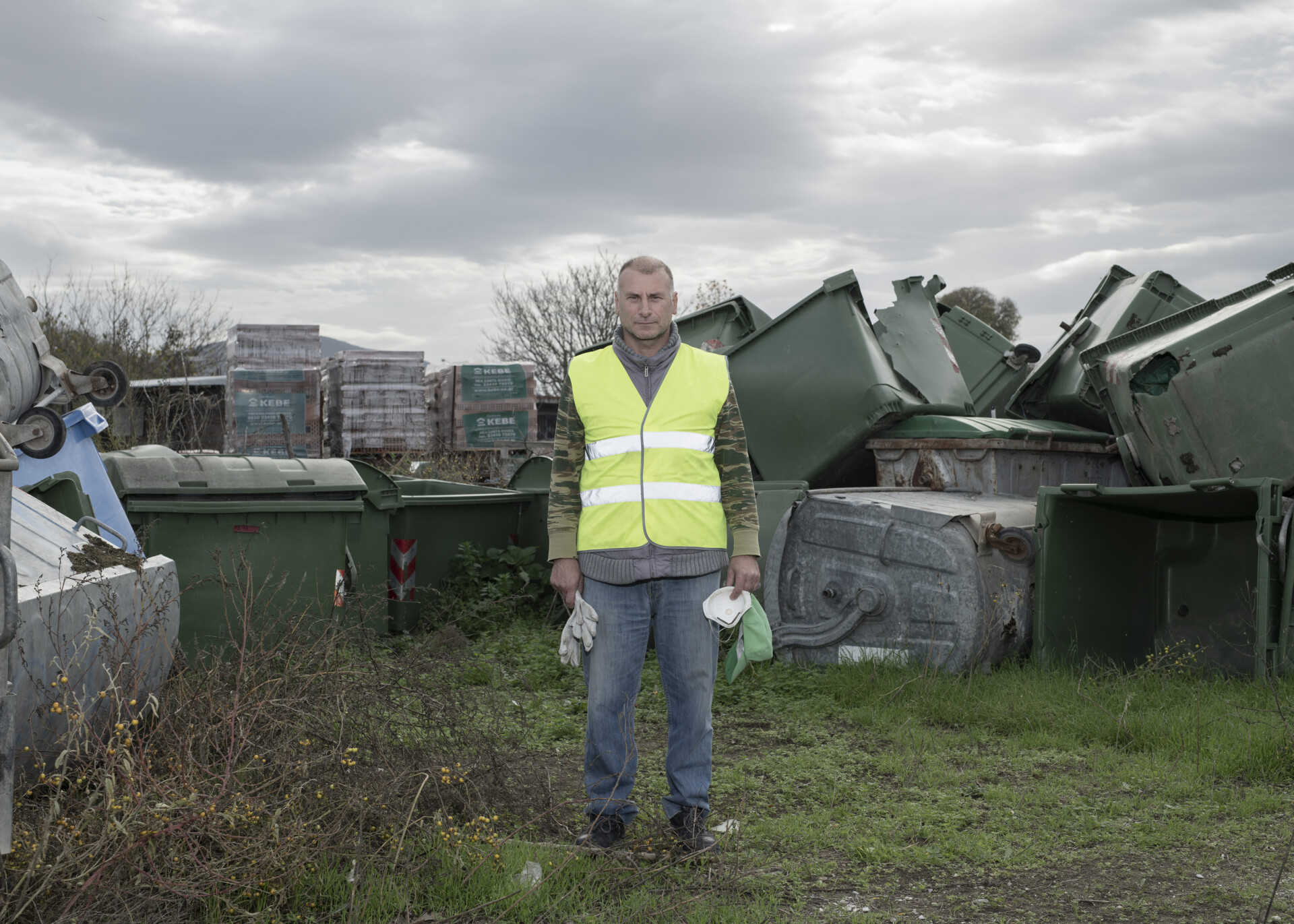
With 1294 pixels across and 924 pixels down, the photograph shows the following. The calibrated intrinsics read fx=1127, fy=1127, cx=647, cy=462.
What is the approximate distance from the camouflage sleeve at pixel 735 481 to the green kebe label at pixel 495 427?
35.9 ft

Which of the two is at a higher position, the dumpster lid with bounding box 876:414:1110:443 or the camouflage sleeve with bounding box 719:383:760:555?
the dumpster lid with bounding box 876:414:1110:443

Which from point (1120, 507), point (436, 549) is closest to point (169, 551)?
point (436, 549)

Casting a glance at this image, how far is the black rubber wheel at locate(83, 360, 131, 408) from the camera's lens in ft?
20.9

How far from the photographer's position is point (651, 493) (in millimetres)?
3098

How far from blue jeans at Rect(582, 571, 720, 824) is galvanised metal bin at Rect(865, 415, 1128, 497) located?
11.7 feet

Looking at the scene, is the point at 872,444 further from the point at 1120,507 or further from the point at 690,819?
the point at 690,819

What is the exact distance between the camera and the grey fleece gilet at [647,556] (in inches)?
121

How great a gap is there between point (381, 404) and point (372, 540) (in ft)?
22.9

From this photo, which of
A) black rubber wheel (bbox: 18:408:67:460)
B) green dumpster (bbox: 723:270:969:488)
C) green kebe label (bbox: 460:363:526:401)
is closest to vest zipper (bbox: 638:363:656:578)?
green dumpster (bbox: 723:270:969:488)

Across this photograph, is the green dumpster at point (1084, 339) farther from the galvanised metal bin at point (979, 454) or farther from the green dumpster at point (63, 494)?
the green dumpster at point (63, 494)

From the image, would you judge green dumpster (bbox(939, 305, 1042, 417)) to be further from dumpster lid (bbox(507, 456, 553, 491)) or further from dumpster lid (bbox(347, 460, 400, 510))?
dumpster lid (bbox(347, 460, 400, 510))

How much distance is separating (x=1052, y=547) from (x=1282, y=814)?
6.08 ft

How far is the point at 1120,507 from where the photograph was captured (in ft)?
18.5

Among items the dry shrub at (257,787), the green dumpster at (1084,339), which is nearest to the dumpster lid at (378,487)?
the dry shrub at (257,787)
